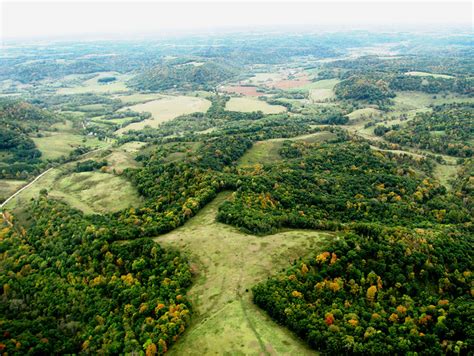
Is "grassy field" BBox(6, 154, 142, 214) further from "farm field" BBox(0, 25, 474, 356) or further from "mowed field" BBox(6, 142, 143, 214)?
"farm field" BBox(0, 25, 474, 356)

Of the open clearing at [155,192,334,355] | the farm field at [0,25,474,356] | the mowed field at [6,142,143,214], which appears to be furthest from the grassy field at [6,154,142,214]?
the open clearing at [155,192,334,355]

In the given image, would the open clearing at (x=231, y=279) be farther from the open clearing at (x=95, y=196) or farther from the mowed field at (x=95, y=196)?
the open clearing at (x=95, y=196)

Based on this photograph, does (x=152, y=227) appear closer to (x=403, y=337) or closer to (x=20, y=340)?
(x=20, y=340)

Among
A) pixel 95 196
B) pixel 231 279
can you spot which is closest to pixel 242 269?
pixel 231 279

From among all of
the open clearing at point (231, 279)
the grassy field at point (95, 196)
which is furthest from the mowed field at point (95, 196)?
the open clearing at point (231, 279)

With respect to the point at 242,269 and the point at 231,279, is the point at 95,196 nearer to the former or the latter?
the point at 242,269

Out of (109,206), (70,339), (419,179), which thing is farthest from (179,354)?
(419,179)

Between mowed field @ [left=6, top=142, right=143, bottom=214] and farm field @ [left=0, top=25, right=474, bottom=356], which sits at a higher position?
farm field @ [left=0, top=25, right=474, bottom=356]

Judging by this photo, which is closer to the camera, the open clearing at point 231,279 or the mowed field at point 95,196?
the open clearing at point 231,279

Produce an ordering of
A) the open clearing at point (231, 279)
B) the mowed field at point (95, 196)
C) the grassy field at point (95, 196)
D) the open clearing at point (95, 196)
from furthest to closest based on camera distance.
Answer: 1. the open clearing at point (95, 196)
2. the grassy field at point (95, 196)
3. the mowed field at point (95, 196)
4. the open clearing at point (231, 279)
